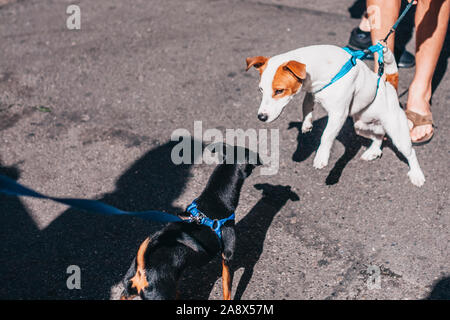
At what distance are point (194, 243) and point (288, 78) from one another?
1152 mm

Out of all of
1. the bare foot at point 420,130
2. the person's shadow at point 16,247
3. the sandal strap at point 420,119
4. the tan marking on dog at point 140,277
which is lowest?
the person's shadow at point 16,247

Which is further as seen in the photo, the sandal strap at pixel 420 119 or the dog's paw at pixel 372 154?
the sandal strap at pixel 420 119

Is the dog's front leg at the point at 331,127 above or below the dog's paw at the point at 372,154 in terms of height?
above

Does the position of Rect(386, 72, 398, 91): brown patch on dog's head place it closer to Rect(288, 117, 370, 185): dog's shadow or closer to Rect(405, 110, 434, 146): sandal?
Rect(405, 110, 434, 146): sandal

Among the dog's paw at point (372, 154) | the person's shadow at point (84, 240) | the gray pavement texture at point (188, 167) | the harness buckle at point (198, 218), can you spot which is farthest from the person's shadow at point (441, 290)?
the person's shadow at point (84, 240)

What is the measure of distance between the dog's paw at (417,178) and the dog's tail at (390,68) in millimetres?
739

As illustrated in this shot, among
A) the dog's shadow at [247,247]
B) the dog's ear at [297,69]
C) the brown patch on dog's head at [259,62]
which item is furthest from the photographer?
the dog's shadow at [247,247]

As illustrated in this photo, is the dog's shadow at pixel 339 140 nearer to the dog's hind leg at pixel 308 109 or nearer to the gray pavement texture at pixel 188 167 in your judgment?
the gray pavement texture at pixel 188 167

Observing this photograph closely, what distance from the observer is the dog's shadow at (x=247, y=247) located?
2.98m

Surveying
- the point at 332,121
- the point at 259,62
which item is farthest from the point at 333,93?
the point at 259,62

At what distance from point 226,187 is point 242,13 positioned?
4.05m

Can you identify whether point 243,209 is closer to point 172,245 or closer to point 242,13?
point 172,245

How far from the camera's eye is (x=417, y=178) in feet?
11.8
